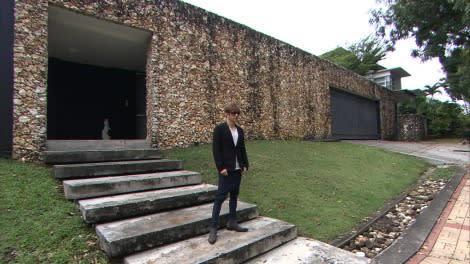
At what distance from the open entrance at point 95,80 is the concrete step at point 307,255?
17.9ft

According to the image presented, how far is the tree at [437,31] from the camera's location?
38.0 feet

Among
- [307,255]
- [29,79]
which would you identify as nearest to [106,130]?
[29,79]

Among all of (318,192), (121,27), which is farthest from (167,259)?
(121,27)

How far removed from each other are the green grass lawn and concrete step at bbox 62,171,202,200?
0.17 m

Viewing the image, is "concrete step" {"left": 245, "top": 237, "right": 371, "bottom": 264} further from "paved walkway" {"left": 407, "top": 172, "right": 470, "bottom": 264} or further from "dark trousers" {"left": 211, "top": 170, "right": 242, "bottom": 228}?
"paved walkway" {"left": 407, "top": 172, "right": 470, "bottom": 264}

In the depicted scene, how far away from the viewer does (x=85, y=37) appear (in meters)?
6.79

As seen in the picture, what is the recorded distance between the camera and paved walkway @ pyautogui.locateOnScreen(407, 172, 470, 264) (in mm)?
3359

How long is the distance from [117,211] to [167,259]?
94 centimetres

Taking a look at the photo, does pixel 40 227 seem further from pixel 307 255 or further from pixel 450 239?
pixel 450 239

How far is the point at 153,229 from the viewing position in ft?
9.50

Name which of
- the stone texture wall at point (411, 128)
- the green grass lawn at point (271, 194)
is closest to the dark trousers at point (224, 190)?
the green grass lawn at point (271, 194)

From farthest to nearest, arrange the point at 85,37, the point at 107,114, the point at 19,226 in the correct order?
the point at 107,114, the point at 85,37, the point at 19,226

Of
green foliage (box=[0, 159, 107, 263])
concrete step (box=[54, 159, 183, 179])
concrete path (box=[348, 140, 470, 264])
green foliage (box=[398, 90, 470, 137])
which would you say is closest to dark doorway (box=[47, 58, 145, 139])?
concrete step (box=[54, 159, 183, 179])

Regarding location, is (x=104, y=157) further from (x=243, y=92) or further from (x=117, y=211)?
(x=243, y=92)
